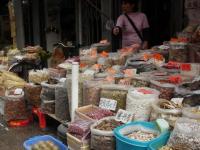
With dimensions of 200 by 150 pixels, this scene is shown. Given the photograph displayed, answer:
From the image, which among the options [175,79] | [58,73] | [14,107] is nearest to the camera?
[175,79]

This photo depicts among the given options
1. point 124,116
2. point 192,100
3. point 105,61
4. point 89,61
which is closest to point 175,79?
point 192,100

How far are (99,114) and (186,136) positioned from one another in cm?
147

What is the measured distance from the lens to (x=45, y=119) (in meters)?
6.46

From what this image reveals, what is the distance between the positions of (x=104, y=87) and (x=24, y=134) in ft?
7.12

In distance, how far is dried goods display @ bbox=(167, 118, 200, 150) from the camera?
10.3ft

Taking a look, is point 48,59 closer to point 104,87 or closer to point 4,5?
point 104,87

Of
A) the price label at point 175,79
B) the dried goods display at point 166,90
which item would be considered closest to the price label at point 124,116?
the dried goods display at point 166,90

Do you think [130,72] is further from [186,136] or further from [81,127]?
[186,136]

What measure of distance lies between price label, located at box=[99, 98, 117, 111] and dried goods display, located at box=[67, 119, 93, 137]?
1.32 feet

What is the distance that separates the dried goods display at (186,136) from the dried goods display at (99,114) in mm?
1258

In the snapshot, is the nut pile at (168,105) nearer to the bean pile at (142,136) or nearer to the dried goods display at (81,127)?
the bean pile at (142,136)

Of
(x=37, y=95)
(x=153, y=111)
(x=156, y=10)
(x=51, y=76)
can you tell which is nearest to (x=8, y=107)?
(x=37, y=95)

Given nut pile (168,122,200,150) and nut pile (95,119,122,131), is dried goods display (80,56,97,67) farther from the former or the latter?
nut pile (168,122,200,150)

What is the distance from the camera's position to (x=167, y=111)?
3.73m
